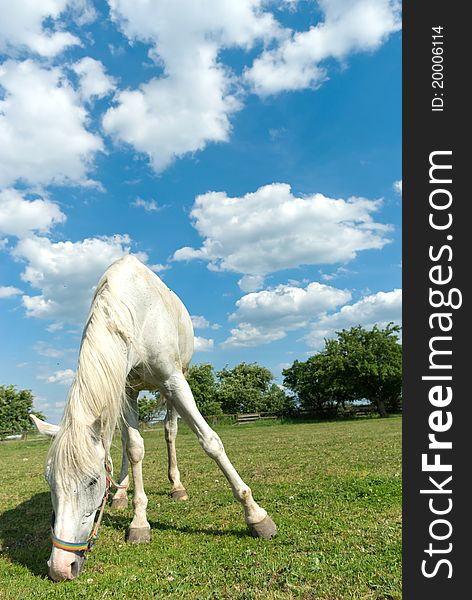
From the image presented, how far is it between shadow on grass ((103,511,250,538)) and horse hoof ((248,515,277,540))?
0.54 ft

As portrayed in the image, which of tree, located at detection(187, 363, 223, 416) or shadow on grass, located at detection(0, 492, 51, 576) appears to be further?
tree, located at detection(187, 363, 223, 416)

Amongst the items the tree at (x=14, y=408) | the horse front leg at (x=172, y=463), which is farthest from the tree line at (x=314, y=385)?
the horse front leg at (x=172, y=463)

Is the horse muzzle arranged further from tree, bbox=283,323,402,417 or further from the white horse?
tree, bbox=283,323,402,417

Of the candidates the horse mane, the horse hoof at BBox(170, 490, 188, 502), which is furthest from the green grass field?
the horse mane

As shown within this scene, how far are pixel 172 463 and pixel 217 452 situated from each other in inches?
114

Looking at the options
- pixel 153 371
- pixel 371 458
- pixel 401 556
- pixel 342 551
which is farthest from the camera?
pixel 371 458

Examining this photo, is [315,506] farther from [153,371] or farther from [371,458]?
[371,458]

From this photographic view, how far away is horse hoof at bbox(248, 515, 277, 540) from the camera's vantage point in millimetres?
4734

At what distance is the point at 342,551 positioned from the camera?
4082 millimetres

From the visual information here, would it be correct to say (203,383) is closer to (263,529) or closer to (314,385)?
(314,385)

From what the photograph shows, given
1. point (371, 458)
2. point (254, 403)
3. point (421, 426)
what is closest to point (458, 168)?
point (421, 426)

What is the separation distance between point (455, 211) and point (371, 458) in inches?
307

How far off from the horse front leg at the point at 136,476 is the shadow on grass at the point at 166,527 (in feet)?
1.39

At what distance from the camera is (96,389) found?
13.8 feet
